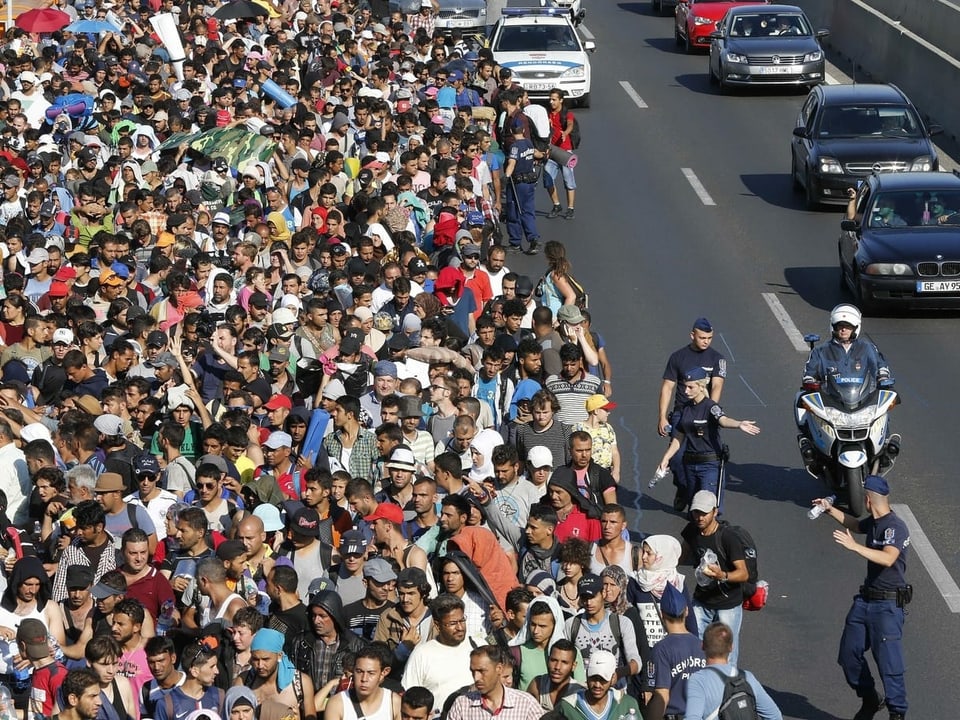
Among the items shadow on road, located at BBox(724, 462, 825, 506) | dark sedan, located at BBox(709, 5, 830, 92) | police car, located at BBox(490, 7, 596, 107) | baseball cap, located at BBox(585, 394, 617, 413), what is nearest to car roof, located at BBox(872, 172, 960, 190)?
shadow on road, located at BBox(724, 462, 825, 506)

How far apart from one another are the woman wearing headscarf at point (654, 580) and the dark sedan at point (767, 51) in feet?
79.6

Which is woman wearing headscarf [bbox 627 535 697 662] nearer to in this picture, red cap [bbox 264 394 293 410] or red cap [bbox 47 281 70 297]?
red cap [bbox 264 394 293 410]

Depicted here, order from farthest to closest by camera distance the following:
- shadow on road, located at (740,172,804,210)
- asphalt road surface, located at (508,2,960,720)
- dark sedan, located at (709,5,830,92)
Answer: dark sedan, located at (709,5,830,92)
shadow on road, located at (740,172,804,210)
asphalt road surface, located at (508,2,960,720)

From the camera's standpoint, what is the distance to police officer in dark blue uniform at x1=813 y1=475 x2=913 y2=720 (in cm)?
1133

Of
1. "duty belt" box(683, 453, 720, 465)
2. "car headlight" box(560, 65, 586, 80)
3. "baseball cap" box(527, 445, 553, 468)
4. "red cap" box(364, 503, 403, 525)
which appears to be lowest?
"car headlight" box(560, 65, 586, 80)

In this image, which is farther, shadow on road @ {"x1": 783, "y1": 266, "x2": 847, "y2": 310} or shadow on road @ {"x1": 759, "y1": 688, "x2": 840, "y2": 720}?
shadow on road @ {"x1": 783, "y1": 266, "x2": 847, "y2": 310}

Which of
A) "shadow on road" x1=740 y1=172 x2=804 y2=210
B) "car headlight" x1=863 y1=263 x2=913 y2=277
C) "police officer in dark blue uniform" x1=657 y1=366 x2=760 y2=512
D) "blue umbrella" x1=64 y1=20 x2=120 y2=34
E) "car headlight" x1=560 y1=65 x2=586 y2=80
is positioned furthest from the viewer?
"car headlight" x1=560 y1=65 x2=586 y2=80

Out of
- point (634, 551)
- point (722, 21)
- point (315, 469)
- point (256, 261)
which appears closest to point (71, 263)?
point (256, 261)

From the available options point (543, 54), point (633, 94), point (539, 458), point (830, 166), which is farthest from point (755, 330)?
point (633, 94)

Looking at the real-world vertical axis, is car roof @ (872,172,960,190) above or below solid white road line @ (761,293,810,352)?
above

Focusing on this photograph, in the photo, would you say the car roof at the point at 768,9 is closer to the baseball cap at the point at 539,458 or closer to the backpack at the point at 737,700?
the baseball cap at the point at 539,458

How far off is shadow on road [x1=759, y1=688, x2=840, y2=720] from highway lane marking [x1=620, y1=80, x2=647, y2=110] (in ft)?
76.8

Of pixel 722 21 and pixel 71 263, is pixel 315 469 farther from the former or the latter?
pixel 722 21

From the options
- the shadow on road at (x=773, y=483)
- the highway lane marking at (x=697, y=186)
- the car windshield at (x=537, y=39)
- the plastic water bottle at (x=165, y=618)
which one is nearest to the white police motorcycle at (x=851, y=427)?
the shadow on road at (x=773, y=483)
